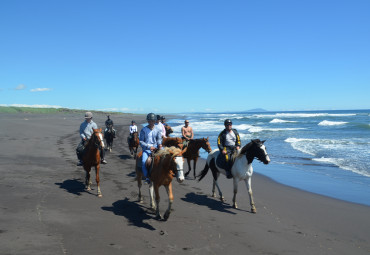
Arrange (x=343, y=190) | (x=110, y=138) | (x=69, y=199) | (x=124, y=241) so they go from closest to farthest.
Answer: (x=124, y=241)
(x=69, y=199)
(x=343, y=190)
(x=110, y=138)

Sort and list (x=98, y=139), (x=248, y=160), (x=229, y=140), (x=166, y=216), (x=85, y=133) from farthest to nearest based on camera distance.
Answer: (x=85, y=133) → (x=229, y=140) → (x=98, y=139) → (x=248, y=160) → (x=166, y=216)

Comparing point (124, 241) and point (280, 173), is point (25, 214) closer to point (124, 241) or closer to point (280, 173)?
point (124, 241)

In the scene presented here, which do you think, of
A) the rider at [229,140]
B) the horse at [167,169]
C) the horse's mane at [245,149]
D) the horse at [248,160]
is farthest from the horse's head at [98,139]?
the horse's mane at [245,149]

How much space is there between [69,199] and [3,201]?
1.63 meters

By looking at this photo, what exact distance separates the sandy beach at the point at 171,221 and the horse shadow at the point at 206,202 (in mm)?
32

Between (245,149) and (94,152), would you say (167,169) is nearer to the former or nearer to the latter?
(245,149)

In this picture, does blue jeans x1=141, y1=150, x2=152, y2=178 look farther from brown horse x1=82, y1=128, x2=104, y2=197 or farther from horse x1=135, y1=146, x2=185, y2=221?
brown horse x1=82, y1=128, x2=104, y2=197

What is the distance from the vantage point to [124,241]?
212 inches

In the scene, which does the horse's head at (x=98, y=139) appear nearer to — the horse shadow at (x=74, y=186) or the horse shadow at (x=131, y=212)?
the horse shadow at (x=74, y=186)

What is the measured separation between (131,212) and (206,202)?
8.33 feet

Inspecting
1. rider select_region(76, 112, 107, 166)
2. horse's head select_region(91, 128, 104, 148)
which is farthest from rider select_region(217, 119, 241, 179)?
rider select_region(76, 112, 107, 166)

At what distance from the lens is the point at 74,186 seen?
9422mm

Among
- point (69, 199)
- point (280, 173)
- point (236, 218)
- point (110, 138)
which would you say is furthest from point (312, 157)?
point (69, 199)

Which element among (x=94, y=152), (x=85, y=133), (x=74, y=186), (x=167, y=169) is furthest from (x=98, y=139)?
(x=167, y=169)
